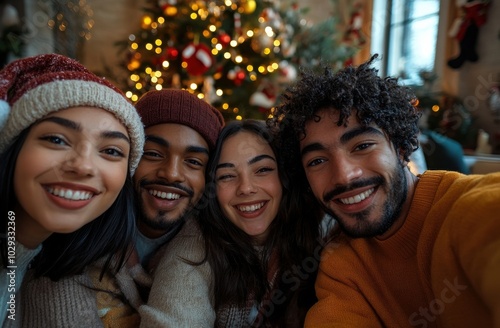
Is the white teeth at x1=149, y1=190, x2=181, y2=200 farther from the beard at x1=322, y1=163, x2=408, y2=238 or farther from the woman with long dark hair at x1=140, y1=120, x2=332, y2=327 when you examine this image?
the beard at x1=322, y1=163, x2=408, y2=238

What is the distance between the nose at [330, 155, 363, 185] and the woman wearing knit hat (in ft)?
2.09

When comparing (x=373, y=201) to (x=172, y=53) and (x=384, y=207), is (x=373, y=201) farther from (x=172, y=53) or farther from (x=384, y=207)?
(x=172, y=53)

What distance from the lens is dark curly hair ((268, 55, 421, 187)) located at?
126 centimetres

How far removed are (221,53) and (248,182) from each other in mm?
2349

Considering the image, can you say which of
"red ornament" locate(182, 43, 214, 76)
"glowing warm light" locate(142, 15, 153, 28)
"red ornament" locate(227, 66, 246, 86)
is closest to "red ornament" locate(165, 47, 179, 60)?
"red ornament" locate(182, 43, 214, 76)

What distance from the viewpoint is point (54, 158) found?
97 centimetres

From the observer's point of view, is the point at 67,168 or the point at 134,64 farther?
the point at 134,64

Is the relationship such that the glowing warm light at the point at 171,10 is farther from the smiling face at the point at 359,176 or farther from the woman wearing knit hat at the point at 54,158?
the smiling face at the point at 359,176

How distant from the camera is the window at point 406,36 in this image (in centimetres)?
420

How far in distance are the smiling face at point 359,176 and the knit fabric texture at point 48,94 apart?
0.63 m

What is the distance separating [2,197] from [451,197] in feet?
4.08

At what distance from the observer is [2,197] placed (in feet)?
3.30

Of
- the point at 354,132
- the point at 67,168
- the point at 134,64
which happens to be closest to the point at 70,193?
the point at 67,168

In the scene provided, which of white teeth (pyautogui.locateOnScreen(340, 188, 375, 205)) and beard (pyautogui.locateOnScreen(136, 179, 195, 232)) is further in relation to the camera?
beard (pyautogui.locateOnScreen(136, 179, 195, 232))
